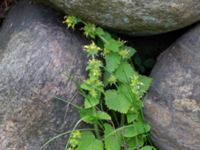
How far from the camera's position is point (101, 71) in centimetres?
237

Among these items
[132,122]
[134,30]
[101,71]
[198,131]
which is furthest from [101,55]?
[198,131]

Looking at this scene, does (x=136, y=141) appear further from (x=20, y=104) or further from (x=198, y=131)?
(x=20, y=104)

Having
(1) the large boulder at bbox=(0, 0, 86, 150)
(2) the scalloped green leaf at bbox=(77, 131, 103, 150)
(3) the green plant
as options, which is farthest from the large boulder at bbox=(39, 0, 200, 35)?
(2) the scalloped green leaf at bbox=(77, 131, 103, 150)

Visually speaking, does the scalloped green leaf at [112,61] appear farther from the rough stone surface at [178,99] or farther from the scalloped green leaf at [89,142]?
the scalloped green leaf at [89,142]

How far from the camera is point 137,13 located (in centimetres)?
212

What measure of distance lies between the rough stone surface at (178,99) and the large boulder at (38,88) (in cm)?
40

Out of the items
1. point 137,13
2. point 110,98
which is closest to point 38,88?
Result: point 110,98

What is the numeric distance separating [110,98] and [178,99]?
1.11 ft

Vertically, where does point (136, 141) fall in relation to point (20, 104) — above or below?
below

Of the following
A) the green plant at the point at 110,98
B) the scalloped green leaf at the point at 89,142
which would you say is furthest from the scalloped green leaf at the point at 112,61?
the scalloped green leaf at the point at 89,142

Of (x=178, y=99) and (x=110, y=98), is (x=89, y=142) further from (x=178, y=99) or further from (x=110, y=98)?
(x=178, y=99)

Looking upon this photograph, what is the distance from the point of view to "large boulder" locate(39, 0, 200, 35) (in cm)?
208

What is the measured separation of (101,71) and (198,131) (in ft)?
1.92

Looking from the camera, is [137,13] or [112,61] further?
[112,61]
